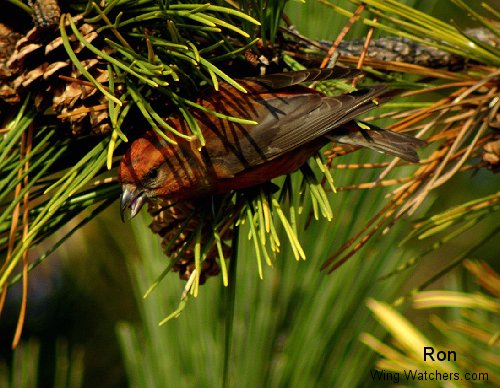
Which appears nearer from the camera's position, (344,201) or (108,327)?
(344,201)

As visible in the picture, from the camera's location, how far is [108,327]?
210cm

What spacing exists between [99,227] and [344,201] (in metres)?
0.93

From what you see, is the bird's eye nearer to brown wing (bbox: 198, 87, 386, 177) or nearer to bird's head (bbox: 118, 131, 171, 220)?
bird's head (bbox: 118, 131, 171, 220)

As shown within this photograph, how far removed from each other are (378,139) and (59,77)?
2.13 feet

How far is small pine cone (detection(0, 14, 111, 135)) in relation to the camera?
44.1 inches

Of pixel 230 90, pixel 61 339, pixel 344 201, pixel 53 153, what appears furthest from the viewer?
pixel 61 339

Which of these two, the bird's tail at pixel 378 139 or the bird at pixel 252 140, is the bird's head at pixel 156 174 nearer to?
the bird at pixel 252 140

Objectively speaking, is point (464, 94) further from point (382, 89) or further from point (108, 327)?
point (108, 327)

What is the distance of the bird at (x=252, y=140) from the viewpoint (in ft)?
4.21

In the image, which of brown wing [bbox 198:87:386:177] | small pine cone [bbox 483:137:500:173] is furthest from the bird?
small pine cone [bbox 483:137:500:173]

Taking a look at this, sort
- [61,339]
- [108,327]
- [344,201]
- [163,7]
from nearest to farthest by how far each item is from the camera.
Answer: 1. [163,7]
2. [344,201]
3. [61,339]
4. [108,327]

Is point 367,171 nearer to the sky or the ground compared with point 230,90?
nearer to the ground

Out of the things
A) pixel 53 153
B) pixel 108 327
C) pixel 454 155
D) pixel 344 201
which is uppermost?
pixel 454 155

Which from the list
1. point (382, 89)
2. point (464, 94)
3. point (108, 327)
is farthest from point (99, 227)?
point (464, 94)
